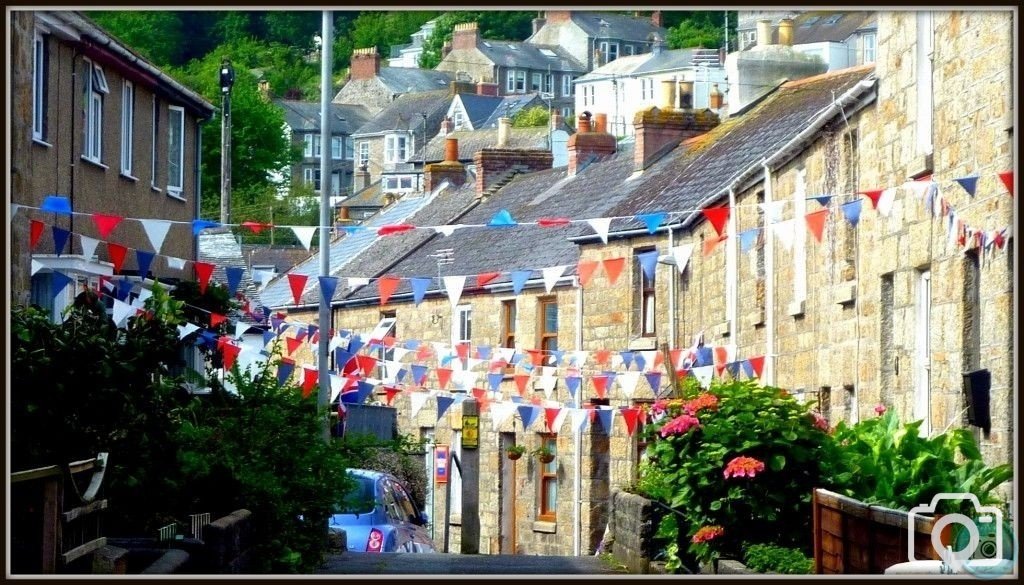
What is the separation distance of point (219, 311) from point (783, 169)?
7256 mm

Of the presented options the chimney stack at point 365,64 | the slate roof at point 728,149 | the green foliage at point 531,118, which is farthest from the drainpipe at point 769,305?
the chimney stack at point 365,64

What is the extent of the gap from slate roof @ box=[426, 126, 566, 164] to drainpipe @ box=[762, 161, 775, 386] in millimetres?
62575

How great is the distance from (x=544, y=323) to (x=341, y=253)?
13642 millimetres

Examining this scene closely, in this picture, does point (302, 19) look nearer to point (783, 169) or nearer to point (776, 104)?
point (776, 104)

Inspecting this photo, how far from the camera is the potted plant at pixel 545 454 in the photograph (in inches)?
1227

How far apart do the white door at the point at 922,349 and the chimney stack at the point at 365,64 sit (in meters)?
115

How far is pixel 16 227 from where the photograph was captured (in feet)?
47.4

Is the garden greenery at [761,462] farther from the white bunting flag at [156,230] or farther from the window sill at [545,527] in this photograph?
the window sill at [545,527]

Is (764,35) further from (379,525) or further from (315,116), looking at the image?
(315,116)

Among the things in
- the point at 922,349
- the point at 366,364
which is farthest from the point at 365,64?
the point at 922,349

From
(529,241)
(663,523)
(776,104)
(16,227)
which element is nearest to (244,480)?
(16,227)

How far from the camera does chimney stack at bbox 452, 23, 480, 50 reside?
427 ft

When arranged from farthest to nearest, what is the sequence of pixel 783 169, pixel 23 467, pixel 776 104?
pixel 776 104
pixel 783 169
pixel 23 467

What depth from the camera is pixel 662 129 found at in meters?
33.5
